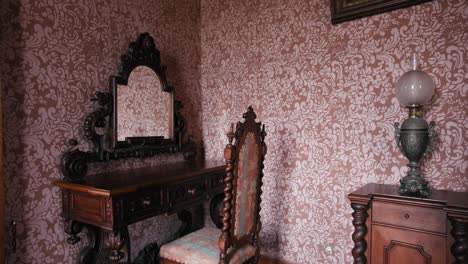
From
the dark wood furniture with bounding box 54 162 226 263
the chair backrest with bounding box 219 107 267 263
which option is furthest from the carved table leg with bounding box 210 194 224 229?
the chair backrest with bounding box 219 107 267 263

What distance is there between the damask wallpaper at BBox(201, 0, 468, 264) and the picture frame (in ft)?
0.14

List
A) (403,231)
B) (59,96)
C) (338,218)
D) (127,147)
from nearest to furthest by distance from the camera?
(403,231) < (59,96) < (127,147) < (338,218)

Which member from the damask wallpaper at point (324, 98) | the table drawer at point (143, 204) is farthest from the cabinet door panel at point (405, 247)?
the table drawer at point (143, 204)

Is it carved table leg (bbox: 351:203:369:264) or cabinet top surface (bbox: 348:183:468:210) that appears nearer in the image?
cabinet top surface (bbox: 348:183:468:210)

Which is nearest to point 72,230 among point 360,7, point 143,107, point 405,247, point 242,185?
point 143,107

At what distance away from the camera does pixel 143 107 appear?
7.09 ft

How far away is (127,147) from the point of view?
202 cm

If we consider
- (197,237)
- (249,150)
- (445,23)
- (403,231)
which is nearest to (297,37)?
(445,23)

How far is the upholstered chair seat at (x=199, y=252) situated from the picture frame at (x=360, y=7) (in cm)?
178

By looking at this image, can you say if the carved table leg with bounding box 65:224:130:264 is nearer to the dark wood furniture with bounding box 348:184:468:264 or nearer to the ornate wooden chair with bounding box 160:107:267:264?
the ornate wooden chair with bounding box 160:107:267:264

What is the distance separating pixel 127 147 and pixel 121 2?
108 centimetres

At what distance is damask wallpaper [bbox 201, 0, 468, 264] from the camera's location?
5.93 ft

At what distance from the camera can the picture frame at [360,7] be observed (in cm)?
193

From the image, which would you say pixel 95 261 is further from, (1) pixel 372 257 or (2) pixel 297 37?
(2) pixel 297 37
